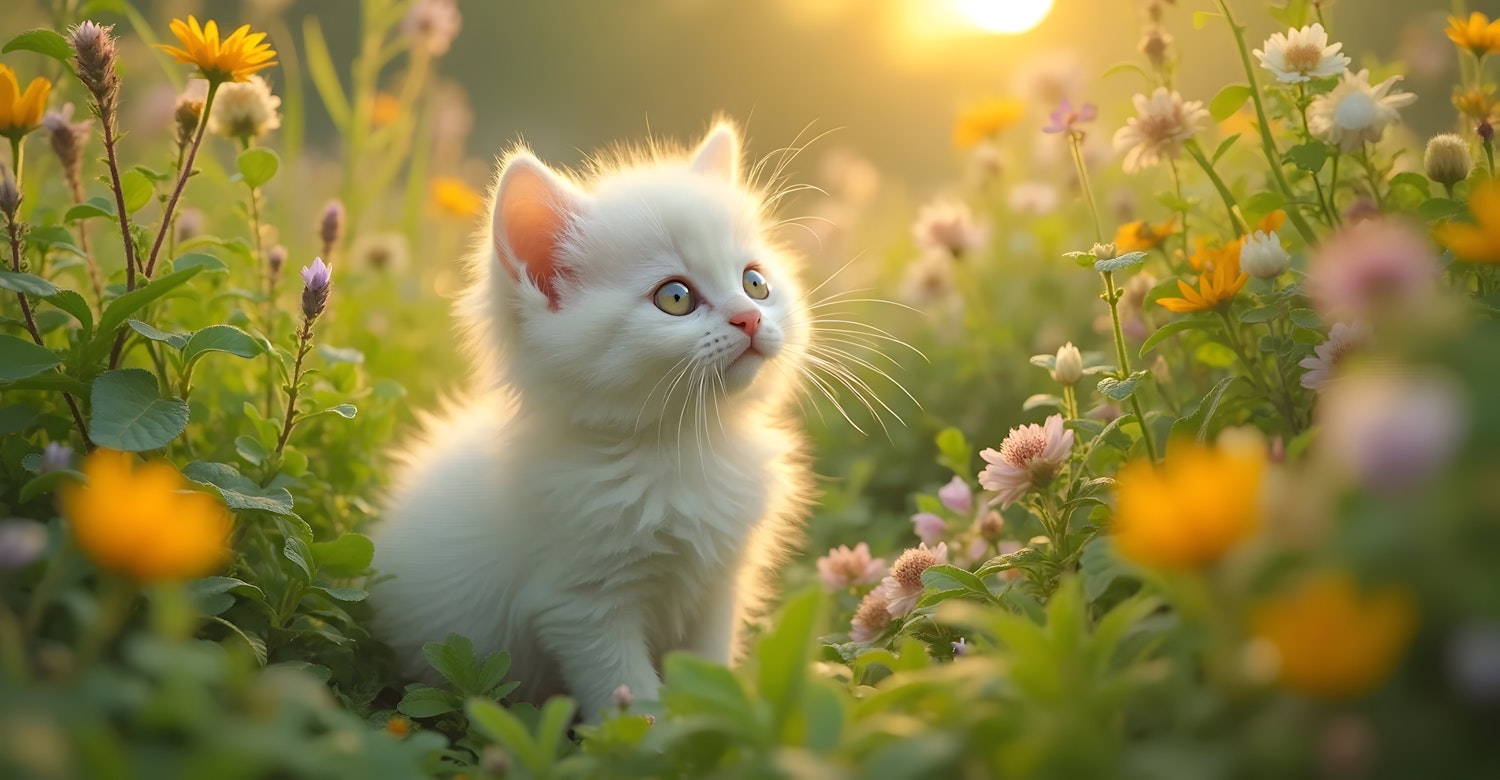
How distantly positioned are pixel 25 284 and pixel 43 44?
34 centimetres

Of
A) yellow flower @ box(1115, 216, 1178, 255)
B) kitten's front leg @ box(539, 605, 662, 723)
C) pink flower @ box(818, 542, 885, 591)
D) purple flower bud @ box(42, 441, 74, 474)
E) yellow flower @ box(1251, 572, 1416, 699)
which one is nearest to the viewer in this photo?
yellow flower @ box(1251, 572, 1416, 699)

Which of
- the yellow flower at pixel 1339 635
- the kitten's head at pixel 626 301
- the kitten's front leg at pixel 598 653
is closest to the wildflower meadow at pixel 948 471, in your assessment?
the yellow flower at pixel 1339 635

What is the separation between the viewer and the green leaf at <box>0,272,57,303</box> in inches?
46.9

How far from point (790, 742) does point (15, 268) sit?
115cm

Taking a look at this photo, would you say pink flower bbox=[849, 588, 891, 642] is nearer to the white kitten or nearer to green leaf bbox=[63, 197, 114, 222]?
the white kitten

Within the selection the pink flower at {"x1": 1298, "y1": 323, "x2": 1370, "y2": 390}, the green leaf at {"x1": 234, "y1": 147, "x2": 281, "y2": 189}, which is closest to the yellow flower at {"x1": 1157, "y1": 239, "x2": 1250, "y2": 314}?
the pink flower at {"x1": 1298, "y1": 323, "x2": 1370, "y2": 390}

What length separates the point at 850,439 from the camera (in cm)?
285

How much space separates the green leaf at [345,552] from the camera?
4.56 feet

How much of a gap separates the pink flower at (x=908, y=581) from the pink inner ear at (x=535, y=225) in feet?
2.20

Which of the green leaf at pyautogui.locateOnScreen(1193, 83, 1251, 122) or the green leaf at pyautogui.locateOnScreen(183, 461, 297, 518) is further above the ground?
the green leaf at pyautogui.locateOnScreen(1193, 83, 1251, 122)

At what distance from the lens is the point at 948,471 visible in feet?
8.48

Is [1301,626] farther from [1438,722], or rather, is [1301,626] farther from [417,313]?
[417,313]

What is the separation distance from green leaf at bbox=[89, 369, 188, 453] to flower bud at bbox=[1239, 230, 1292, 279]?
4.54ft

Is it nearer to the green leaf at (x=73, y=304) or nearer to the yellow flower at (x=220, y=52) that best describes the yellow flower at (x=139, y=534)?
the green leaf at (x=73, y=304)
